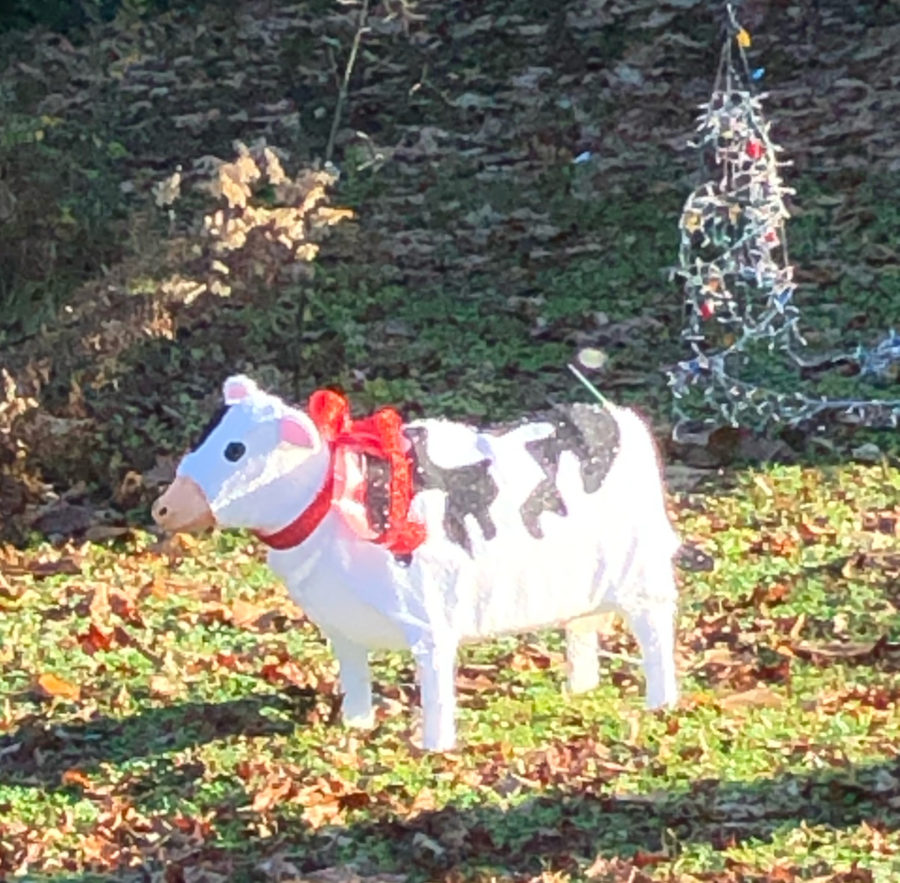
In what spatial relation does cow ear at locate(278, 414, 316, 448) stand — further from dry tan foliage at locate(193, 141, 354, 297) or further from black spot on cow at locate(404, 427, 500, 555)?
dry tan foliage at locate(193, 141, 354, 297)

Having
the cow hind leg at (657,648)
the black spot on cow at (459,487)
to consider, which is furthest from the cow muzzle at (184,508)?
the cow hind leg at (657,648)

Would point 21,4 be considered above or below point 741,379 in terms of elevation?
above

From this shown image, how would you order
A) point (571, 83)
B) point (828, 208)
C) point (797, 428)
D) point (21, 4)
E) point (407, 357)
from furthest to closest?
point (21, 4) → point (571, 83) → point (828, 208) → point (407, 357) → point (797, 428)

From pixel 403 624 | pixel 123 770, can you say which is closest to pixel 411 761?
pixel 403 624

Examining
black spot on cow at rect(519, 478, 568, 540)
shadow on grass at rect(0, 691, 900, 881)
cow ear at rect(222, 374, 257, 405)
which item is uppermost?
Result: cow ear at rect(222, 374, 257, 405)

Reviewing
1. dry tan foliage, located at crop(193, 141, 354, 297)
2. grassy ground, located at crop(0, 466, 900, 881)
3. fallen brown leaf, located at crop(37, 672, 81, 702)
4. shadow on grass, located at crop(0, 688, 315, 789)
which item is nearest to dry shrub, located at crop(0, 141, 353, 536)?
dry tan foliage, located at crop(193, 141, 354, 297)

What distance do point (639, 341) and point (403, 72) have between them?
3.86m

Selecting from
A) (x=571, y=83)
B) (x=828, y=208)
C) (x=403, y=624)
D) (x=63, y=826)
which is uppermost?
(x=571, y=83)

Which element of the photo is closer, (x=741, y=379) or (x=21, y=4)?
(x=741, y=379)

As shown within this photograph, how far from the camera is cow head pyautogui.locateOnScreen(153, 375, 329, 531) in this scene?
16.5 ft

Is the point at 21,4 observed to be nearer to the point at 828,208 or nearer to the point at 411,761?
the point at 828,208

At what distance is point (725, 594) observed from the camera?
683cm

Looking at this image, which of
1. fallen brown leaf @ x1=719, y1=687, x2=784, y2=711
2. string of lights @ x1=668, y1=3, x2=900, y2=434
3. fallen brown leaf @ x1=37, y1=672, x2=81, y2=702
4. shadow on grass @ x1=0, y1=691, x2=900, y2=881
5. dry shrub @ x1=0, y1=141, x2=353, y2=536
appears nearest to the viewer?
shadow on grass @ x1=0, y1=691, x2=900, y2=881

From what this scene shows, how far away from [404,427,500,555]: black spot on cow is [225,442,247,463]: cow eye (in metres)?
0.44
